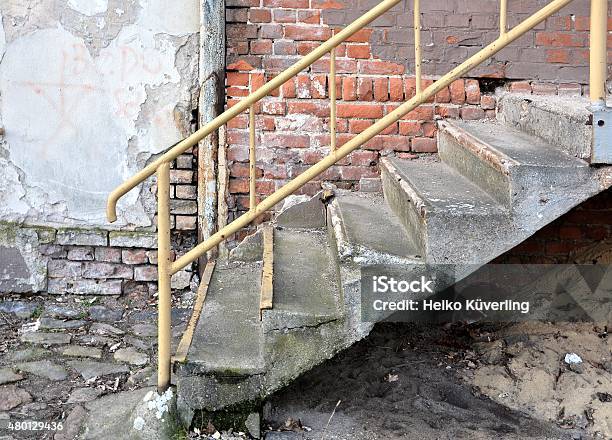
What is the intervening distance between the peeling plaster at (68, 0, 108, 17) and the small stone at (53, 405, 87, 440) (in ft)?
7.69

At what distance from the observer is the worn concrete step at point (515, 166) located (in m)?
3.06

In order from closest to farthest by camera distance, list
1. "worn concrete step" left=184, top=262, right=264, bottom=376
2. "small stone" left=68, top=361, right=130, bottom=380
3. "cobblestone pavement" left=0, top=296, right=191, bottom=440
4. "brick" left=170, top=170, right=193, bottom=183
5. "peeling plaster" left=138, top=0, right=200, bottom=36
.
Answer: "worn concrete step" left=184, top=262, right=264, bottom=376 < "cobblestone pavement" left=0, top=296, right=191, bottom=440 < "small stone" left=68, top=361, right=130, bottom=380 < "peeling plaster" left=138, top=0, right=200, bottom=36 < "brick" left=170, top=170, right=193, bottom=183

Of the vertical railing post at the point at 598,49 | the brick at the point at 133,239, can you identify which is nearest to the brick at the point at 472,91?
the vertical railing post at the point at 598,49

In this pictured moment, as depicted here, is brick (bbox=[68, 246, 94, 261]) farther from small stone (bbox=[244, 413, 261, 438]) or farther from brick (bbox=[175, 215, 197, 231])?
small stone (bbox=[244, 413, 261, 438])

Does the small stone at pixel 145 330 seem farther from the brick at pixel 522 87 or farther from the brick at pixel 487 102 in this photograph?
the brick at pixel 522 87

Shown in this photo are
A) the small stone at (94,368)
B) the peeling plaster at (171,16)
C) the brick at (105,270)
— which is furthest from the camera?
the brick at (105,270)

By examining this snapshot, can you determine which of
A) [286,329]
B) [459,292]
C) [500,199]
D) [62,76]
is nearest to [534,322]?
[459,292]

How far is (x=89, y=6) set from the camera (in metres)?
4.59

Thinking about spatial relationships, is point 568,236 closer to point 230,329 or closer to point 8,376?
point 230,329

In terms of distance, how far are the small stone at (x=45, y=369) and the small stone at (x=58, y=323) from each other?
0.52 m

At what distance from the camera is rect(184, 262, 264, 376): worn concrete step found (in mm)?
3031

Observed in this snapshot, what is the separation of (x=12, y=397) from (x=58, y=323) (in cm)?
98

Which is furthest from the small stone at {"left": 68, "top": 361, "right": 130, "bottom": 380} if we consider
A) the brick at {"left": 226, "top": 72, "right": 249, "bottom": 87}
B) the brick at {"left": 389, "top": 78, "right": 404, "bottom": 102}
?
the brick at {"left": 389, "top": 78, "right": 404, "bottom": 102}

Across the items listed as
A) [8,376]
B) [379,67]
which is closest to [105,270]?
[8,376]
